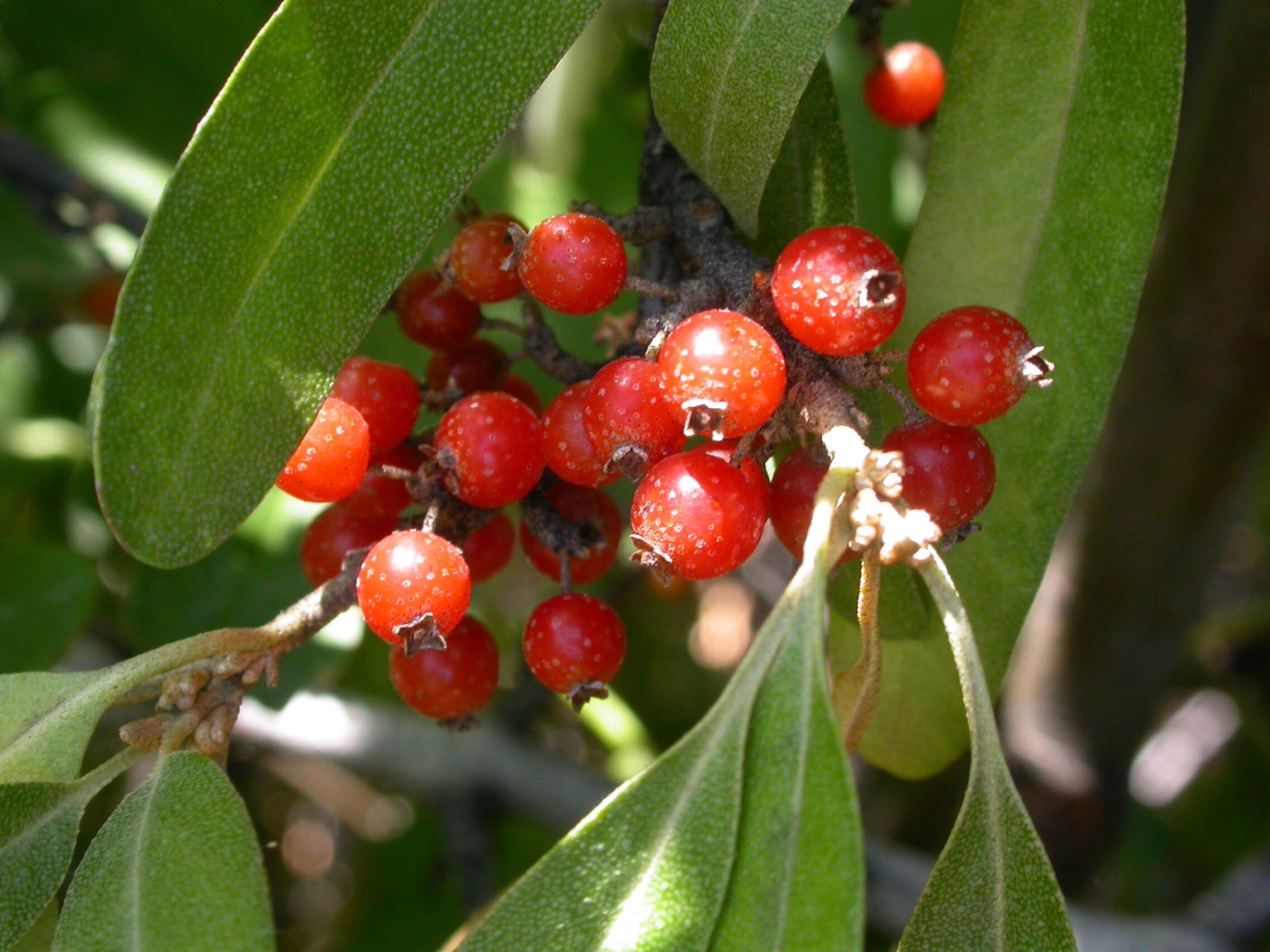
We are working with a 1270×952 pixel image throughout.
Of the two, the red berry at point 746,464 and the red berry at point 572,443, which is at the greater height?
the red berry at point 746,464

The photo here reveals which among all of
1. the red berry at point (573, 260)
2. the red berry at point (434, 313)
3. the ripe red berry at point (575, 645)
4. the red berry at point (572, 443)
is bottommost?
the ripe red berry at point (575, 645)

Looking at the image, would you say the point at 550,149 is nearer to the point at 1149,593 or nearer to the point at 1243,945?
the point at 1149,593

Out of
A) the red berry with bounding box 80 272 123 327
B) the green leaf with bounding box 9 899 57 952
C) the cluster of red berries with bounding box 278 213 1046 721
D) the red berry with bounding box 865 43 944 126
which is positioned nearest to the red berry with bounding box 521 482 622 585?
the cluster of red berries with bounding box 278 213 1046 721

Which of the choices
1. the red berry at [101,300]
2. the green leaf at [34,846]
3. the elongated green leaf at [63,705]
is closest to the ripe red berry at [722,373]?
the elongated green leaf at [63,705]

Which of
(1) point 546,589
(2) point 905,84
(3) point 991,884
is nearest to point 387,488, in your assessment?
(3) point 991,884

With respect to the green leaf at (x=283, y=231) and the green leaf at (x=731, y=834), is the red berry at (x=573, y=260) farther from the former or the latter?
the green leaf at (x=731, y=834)

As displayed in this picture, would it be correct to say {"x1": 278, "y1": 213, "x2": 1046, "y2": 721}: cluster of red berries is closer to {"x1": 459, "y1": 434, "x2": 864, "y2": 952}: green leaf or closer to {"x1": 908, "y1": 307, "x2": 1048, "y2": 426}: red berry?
{"x1": 908, "y1": 307, "x2": 1048, "y2": 426}: red berry

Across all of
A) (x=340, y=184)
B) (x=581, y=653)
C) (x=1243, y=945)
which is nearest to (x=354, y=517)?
(x=581, y=653)
